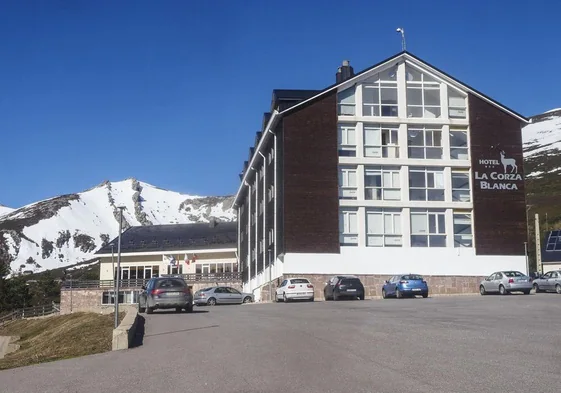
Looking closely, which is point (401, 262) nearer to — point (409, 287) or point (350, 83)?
→ point (409, 287)

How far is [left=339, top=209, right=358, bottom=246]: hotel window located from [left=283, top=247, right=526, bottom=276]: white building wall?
0.52 m

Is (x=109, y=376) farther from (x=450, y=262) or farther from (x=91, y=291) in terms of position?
(x=91, y=291)

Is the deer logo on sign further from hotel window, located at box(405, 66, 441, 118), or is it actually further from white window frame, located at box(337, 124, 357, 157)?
white window frame, located at box(337, 124, 357, 157)

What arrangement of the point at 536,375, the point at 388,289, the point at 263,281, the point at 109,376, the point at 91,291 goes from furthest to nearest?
the point at 91,291 < the point at 263,281 < the point at 388,289 < the point at 109,376 < the point at 536,375

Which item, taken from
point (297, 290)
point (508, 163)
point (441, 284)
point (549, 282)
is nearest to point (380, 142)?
point (508, 163)

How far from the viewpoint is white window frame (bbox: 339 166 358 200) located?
4738 cm

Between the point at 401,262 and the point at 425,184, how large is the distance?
5826mm

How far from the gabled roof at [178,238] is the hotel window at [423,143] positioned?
118ft

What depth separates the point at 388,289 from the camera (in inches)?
1647

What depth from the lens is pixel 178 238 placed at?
→ 8550 cm

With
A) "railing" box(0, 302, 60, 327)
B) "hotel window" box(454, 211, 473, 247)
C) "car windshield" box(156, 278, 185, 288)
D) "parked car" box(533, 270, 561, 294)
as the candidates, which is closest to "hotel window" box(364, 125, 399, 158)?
"hotel window" box(454, 211, 473, 247)

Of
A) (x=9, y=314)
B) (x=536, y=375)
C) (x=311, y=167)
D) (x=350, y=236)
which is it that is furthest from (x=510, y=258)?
(x=9, y=314)

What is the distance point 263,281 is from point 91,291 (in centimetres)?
2697

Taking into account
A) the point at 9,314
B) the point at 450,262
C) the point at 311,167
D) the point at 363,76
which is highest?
the point at 363,76
